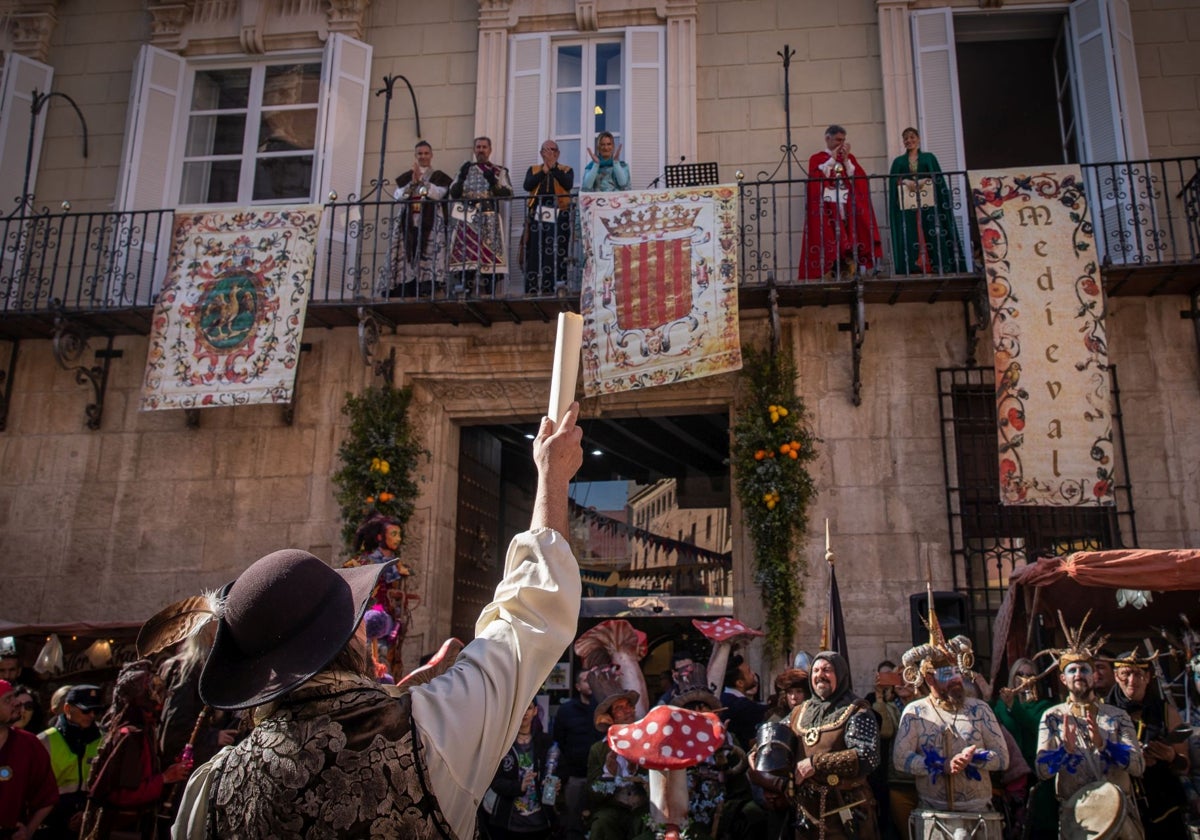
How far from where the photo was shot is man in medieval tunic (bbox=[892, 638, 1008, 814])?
5.80m

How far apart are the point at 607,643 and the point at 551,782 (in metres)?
1.39

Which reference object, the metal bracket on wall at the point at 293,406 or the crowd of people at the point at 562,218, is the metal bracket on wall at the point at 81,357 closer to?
the metal bracket on wall at the point at 293,406

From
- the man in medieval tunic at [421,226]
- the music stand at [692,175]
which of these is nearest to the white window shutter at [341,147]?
the man in medieval tunic at [421,226]

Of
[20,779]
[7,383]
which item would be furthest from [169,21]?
[20,779]

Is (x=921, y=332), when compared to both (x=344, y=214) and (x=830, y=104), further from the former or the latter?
(x=344, y=214)

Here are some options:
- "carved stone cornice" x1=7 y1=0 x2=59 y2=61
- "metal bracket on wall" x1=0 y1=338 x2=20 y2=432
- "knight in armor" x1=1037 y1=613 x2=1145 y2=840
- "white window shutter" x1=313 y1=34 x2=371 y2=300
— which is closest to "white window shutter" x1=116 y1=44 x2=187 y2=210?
"carved stone cornice" x1=7 y1=0 x2=59 y2=61

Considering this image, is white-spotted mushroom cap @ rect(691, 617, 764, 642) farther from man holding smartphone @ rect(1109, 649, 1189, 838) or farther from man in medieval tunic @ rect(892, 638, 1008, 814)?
man holding smartphone @ rect(1109, 649, 1189, 838)

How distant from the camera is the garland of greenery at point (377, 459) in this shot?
924cm

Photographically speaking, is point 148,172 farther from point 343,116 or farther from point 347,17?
point 347,17

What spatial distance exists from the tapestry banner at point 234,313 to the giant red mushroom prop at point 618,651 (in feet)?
11.6

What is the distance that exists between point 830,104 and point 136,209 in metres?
7.00

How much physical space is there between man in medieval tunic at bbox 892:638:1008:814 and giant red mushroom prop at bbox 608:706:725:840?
4.47 feet

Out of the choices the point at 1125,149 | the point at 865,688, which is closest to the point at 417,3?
the point at 1125,149

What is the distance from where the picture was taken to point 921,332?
934 centimetres
